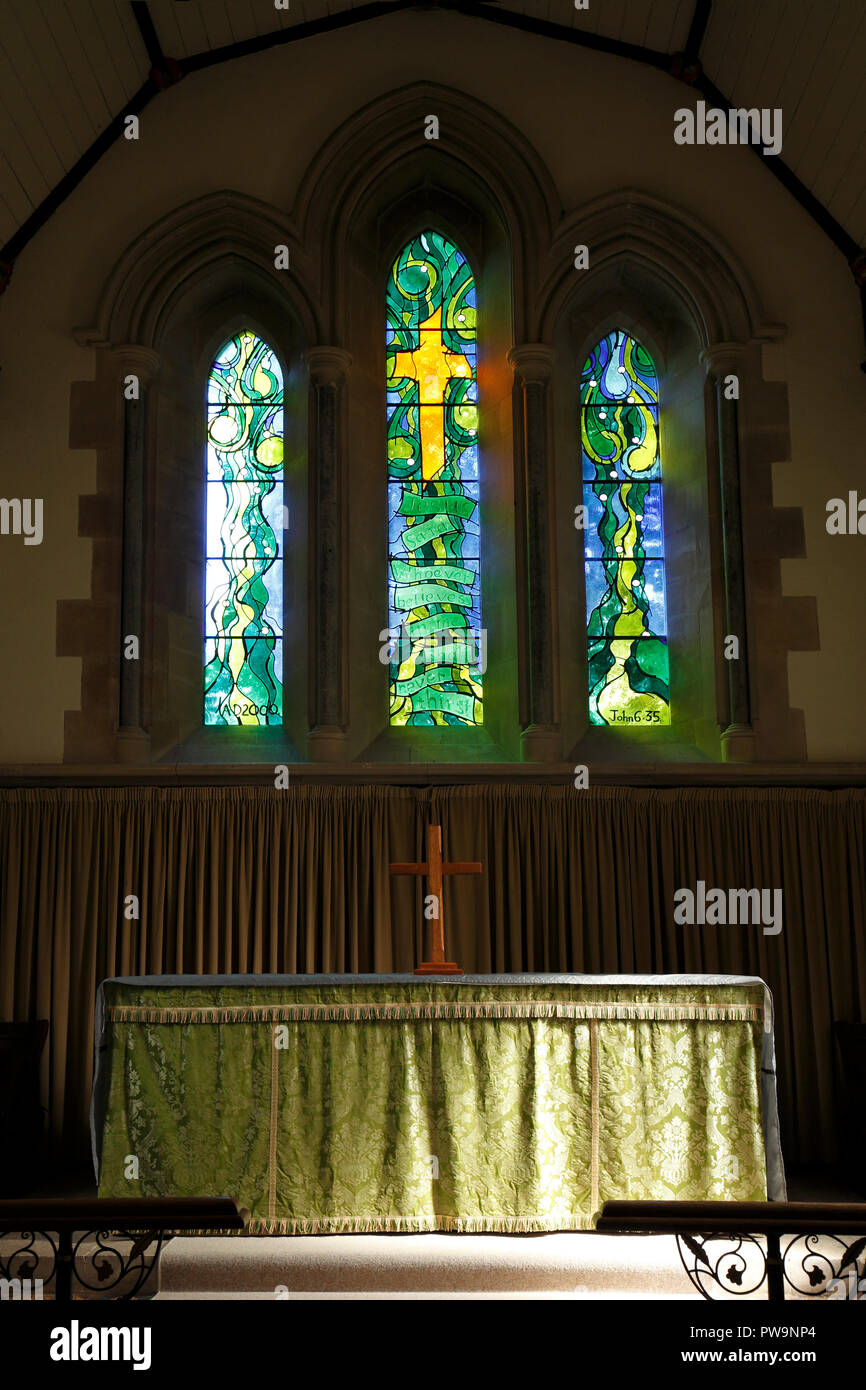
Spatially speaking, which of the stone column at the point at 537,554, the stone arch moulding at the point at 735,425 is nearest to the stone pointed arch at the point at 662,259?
the stone arch moulding at the point at 735,425

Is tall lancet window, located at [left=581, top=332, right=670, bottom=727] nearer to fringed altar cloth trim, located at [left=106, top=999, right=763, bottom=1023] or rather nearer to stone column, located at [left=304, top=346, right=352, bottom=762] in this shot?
stone column, located at [left=304, top=346, right=352, bottom=762]

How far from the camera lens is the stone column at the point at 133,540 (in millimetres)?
7555

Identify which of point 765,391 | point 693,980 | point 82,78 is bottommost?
point 693,980

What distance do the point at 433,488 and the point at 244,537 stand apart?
4.02 feet

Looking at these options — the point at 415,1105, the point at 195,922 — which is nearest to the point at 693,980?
the point at 415,1105

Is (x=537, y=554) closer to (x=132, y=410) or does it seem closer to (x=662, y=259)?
(x=662, y=259)

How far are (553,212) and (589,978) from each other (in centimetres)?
512

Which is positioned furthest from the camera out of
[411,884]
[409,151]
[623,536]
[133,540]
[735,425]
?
[623,536]

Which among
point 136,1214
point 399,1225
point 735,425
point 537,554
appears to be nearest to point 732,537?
point 735,425

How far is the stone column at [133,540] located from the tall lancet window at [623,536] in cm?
268

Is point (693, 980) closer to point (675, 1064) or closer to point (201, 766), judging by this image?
point (675, 1064)

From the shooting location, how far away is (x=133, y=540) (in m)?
7.79

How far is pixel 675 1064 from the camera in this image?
500 centimetres

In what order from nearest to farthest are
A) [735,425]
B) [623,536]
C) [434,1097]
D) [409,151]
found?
[434,1097] → [735,425] → [409,151] → [623,536]
